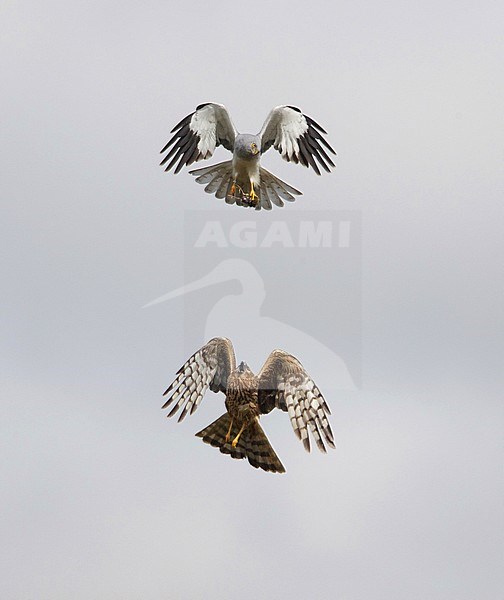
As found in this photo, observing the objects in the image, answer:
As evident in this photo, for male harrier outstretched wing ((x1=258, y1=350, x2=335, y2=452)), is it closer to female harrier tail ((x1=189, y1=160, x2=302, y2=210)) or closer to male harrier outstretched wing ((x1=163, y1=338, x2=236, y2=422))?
male harrier outstretched wing ((x1=163, y1=338, x2=236, y2=422))

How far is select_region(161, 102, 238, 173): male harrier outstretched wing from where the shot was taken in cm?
1534

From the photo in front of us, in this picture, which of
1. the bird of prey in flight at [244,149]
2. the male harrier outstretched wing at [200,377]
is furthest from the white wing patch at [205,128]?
the male harrier outstretched wing at [200,377]

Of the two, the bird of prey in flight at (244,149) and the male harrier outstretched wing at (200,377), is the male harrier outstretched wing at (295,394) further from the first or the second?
the bird of prey in flight at (244,149)

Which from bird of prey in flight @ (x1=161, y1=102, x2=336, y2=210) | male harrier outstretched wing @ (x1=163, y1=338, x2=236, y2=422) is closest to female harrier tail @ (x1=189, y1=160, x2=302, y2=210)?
bird of prey in flight @ (x1=161, y1=102, x2=336, y2=210)

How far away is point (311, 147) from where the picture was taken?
15375 millimetres

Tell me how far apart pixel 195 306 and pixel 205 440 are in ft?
6.47

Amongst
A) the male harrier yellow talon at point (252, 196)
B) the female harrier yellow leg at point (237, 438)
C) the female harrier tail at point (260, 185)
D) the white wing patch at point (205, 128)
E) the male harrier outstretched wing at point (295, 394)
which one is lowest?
the female harrier yellow leg at point (237, 438)

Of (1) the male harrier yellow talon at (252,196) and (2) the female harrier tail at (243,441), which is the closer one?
(2) the female harrier tail at (243,441)

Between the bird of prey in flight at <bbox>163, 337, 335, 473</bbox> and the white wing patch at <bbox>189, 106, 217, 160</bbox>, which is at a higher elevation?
the white wing patch at <bbox>189, 106, 217, 160</bbox>

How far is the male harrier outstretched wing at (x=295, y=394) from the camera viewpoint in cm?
1311

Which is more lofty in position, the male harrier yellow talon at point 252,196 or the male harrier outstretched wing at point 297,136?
the male harrier outstretched wing at point 297,136

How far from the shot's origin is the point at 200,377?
45.7ft

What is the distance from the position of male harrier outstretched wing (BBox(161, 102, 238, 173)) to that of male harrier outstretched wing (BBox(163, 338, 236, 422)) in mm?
2631

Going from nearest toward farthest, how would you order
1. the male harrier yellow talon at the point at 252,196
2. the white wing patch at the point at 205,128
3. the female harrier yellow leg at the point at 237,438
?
1. the female harrier yellow leg at the point at 237,438
2. the male harrier yellow talon at the point at 252,196
3. the white wing patch at the point at 205,128
